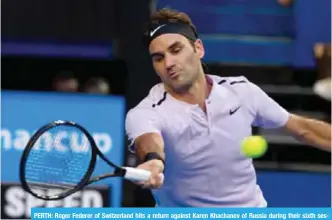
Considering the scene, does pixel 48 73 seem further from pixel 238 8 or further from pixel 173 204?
pixel 173 204

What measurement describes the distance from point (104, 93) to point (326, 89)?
1.08 m

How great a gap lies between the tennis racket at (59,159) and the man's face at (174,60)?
1.27 ft

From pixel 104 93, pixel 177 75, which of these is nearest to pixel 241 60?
pixel 104 93

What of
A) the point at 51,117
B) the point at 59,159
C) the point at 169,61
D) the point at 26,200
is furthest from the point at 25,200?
the point at 169,61

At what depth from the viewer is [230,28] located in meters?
4.94

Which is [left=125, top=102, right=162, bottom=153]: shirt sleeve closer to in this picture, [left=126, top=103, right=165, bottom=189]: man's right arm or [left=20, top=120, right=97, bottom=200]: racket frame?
[left=126, top=103, right=165, bottom=189]: man's right arm

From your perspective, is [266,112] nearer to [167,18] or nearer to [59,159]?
[167,18]

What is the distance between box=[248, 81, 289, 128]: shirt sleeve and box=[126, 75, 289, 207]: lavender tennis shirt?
2cm

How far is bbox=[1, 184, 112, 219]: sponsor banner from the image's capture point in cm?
495

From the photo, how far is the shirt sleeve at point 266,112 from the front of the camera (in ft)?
13.2

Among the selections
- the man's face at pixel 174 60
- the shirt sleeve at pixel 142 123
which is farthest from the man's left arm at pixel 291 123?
the shirt sleeve at pixel 142 123

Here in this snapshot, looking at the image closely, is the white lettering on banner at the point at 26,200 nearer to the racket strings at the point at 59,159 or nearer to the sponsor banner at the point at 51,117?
the sponsor banner at the point at 51,117

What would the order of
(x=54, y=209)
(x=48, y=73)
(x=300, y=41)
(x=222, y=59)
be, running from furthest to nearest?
(x=48, y=73), (x=300, y=41), (x=222, y=59), (x=54, y=209)

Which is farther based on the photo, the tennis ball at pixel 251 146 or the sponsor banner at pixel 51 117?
the sponsor banner at pixel 51 117
